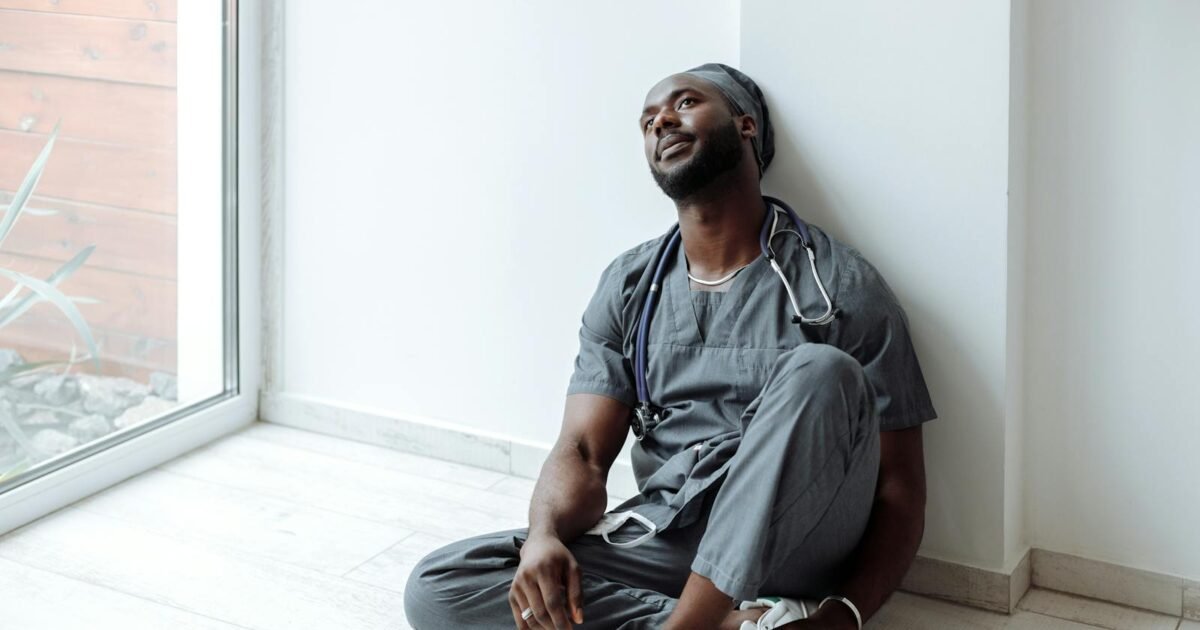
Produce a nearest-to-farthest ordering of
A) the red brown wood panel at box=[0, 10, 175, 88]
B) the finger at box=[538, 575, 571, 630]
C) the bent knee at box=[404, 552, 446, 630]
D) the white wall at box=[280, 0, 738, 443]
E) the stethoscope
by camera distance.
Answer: the finger at box=[538, 575, 571, 630]
the bent knee at box=[404, 552, 446, 630]
the stethoscope
the red brown wood panel at box=[0, 10, 175, 88]
the white wall at box=[280, 0, 738, 443]

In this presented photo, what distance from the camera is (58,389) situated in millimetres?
2752

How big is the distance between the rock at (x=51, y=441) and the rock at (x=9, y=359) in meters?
0.19

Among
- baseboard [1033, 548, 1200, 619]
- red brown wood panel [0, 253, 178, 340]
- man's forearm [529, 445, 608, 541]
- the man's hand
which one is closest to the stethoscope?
man's forearm [529, 445, 608, 541]

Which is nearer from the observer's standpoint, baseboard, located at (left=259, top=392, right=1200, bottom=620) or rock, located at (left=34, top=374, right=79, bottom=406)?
baseboard, located at (left=259, top=392, right=1200, bottom=620)

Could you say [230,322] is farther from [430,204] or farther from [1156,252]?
[1156,252]

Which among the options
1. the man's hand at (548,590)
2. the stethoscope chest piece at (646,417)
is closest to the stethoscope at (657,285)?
the stethoscope chest piece at (646,417)

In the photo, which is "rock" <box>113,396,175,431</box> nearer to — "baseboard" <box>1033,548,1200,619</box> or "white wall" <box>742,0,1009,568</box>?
"white wall" <box>742,0,1009,568</box>

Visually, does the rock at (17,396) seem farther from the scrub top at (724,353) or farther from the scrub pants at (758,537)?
the scrub top at (724,353)

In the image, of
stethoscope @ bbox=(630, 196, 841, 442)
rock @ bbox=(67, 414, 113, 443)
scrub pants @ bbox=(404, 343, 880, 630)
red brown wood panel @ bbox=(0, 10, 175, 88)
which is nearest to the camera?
scrub pants @ bbox=(404, 343, 880, 630)

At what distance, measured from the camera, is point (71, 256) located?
108 inches

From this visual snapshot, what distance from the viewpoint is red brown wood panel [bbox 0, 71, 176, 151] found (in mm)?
2566

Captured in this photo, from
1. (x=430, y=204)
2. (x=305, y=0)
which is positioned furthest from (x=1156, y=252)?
(x=305, y=0)

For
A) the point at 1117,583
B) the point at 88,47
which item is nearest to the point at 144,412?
the point at 88,47

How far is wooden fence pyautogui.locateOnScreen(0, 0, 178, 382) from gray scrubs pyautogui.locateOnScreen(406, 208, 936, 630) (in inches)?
47.2
